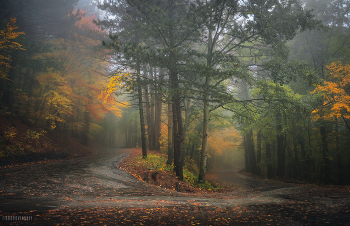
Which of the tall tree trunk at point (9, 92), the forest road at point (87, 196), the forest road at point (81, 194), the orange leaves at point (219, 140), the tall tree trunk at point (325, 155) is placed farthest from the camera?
the orange leaves at point (219, 140)

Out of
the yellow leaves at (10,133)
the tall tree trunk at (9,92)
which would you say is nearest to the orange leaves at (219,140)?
the yellow leaves at (10,133)

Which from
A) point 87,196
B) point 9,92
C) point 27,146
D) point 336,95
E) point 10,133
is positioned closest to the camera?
point 87,196

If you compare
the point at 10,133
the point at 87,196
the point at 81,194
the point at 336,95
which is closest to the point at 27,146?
the point at 10,133

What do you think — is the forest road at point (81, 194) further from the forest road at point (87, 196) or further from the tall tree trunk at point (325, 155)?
the tall tree trunk at point (325, 155)

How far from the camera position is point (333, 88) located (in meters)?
11.3

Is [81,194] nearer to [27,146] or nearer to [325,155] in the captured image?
[27,146]

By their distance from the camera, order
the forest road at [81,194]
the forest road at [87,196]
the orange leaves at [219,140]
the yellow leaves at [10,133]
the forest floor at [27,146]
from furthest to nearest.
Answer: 1. the orange leaves at [219,140]
2. the yellow leaves at [10,133]
3. the forest floor at [27,146]
4. the forest road at [81,194]
5. the forest road at [87,196]

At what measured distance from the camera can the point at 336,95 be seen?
12320mm

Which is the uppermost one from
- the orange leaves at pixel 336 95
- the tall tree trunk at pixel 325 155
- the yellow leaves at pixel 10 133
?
the orange leaves at pixel 336 95

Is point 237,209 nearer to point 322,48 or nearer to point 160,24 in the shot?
point 160,24

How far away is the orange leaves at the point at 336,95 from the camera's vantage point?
10945 millimetres

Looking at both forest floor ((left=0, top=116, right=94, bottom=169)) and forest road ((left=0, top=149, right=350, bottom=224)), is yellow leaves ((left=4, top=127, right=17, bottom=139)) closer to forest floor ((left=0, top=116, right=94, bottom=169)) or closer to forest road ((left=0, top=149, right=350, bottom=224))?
forest floor ((left=0, top=116, right=94, bottom=169))

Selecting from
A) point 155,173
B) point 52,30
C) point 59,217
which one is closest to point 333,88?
point 155,173

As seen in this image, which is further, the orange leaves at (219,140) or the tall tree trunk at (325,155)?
the orange leaves at (219,140)
